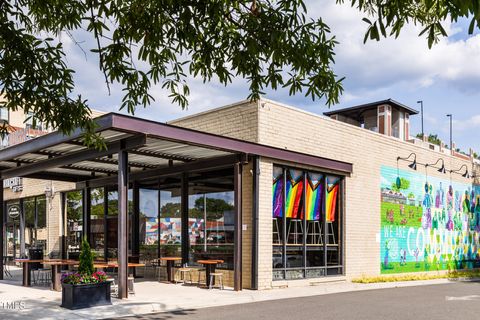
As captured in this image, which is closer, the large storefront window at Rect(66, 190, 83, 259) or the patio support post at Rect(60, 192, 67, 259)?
the large storefront window at Rect(66, 190, 83, 259)

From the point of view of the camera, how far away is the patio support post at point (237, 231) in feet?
49.8

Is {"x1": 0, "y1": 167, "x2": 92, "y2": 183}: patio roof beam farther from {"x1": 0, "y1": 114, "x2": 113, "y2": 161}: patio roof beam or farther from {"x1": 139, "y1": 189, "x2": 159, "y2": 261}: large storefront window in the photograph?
{"x1": 139, "y1": 189, "x2": 159, "y2": 261}: large storefront window

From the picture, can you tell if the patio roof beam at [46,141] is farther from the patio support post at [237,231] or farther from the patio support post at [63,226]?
the patio support post at [63,226]

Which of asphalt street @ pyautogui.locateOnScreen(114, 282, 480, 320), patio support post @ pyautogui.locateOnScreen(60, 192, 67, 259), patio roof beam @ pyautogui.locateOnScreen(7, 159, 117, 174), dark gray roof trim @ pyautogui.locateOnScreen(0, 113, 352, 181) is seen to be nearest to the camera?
asphalt street @ pyautogui.locateOnScreen(114, 282, 480, 320)

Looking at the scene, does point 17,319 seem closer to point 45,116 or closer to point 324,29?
point 45,116

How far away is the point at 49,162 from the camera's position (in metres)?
16.9

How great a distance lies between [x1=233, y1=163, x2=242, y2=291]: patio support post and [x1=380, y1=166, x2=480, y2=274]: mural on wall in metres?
8.08

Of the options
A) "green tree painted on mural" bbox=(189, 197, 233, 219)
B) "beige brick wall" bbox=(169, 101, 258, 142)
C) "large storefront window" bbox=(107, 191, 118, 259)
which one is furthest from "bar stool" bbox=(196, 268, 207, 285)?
"large storefront window" bbox=(107, 191, 118, 259)

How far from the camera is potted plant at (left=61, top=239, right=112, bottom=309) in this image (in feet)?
38.4

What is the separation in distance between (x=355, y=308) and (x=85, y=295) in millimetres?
6030

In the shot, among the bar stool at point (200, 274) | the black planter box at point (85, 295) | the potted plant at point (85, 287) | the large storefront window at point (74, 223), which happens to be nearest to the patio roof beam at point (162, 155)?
the bar stool at point (200, 274)

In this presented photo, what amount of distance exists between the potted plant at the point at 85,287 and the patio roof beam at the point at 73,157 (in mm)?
2744

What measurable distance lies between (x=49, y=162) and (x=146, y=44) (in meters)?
11.0

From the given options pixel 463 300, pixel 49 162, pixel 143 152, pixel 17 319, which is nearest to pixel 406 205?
pixel 463 300
